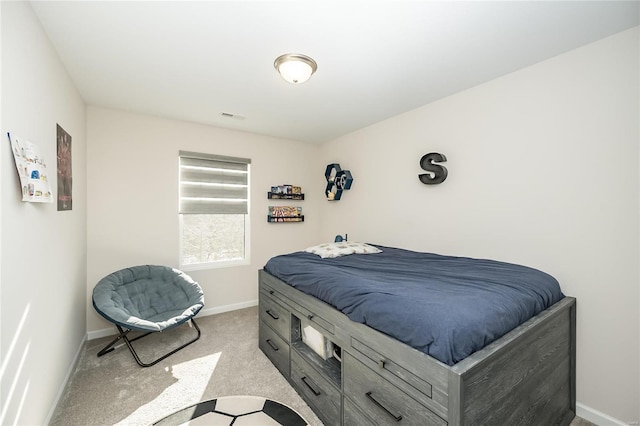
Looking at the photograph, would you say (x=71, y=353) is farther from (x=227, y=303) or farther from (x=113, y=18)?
(x=113, y=18)

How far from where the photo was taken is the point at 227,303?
3814 millimetres

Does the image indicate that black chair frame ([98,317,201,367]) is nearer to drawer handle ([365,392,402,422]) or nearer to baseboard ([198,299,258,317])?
baseboard ([198,299,258,317])

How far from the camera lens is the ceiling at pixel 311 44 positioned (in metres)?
1.58

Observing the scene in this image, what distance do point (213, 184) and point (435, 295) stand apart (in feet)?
10.3

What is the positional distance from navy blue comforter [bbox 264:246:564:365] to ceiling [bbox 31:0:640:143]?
5.05ft

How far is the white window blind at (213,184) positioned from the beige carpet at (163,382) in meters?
1.56

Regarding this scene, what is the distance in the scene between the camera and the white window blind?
140 inches

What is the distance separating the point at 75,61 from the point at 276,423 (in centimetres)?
294

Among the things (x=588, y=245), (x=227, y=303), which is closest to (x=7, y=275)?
(x=227, y=303)

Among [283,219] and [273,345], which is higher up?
[283,219]

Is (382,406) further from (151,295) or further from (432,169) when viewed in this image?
(151,295)

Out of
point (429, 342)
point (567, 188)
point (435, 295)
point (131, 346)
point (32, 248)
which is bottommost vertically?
point (131, 346)

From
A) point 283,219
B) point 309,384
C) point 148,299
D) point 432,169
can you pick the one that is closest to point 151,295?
point 148,299

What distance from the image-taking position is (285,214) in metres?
4.23
